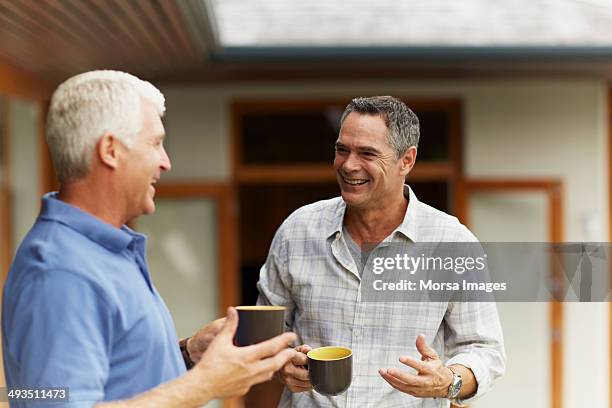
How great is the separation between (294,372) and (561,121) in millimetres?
4100

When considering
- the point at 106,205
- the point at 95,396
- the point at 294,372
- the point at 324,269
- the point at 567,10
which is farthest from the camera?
the point at 567,10

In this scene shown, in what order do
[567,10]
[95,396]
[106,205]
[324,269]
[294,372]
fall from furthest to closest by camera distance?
1. [567,10]
2. [324,269]
3. [294,372]
4. [106,205]
5. [95,396]

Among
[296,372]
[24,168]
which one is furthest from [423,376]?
[24,168]

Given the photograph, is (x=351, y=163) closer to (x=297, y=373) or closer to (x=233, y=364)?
(x=297, y=373)

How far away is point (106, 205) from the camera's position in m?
1.08

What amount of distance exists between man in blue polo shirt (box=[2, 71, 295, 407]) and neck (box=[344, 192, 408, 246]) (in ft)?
1.81

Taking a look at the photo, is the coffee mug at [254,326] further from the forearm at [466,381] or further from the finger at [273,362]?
the forearm at [466,381]

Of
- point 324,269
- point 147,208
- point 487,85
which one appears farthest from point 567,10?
point 147,208

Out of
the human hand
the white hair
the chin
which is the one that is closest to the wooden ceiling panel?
the chin

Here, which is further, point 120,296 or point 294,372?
point 294,372

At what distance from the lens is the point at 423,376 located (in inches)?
53.8

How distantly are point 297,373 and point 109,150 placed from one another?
2.09 feet

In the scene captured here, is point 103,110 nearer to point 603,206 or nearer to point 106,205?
point 106,205

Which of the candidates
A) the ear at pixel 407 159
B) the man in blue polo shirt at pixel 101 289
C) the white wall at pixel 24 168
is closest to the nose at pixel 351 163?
the ear at pixel 407 159
